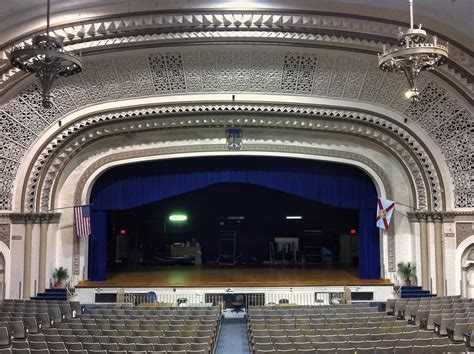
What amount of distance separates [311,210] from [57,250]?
45.8 ft

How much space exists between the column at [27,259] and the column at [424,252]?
15.2 m

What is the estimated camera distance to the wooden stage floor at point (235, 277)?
1866 centimetres

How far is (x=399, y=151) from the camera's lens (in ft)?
62.2

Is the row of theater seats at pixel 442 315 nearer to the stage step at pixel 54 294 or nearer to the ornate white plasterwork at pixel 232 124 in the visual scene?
the ornate white plasterwork at pixel 232 124

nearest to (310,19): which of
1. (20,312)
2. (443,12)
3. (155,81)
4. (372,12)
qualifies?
(372,12)

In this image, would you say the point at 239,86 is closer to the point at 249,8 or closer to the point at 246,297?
the point at 249,8

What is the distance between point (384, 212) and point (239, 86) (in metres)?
7.87

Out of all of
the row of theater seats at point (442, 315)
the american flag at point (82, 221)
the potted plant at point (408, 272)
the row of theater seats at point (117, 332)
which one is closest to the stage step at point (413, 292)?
the potted plant at point (408, 272)

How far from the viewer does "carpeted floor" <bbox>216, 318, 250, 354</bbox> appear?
38.4ft

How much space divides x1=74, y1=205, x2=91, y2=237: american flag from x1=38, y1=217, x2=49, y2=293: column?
1.16 metres

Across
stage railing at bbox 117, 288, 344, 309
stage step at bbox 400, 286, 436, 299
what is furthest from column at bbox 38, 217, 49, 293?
stage step at bbox 400, 286, 436, 299

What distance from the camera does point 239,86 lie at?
17.0 metres

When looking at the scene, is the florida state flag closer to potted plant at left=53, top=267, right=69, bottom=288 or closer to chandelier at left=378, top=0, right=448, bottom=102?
chandelier at left=378, top=0, right=448, bottom=102

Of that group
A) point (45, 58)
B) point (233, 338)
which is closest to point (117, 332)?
point (233, 338)
